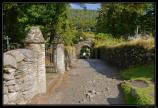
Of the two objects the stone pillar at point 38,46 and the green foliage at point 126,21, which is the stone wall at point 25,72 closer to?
Answer: the stone pillar at point 38,46

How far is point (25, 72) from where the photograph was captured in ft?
35.0

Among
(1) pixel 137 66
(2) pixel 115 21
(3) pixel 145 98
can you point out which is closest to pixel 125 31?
(2) pixel 115 21

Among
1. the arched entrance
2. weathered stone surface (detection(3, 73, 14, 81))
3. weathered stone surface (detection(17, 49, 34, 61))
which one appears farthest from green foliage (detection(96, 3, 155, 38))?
weathered stone surface (detection(3, 73, 14, 81))

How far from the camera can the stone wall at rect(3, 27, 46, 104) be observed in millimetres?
9016

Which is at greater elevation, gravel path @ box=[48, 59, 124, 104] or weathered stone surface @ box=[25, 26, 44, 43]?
weathered stone surface @ box=[25, 26, 44, 43]

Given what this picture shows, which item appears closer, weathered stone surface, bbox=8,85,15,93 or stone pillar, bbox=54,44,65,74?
weathered stone surface, bbox=8,85,15,93

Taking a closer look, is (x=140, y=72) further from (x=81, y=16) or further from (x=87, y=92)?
(x=81, y=16)

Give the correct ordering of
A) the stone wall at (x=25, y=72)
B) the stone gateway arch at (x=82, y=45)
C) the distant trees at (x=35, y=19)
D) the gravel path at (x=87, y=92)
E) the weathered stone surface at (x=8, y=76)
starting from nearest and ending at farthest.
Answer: the weathered stone surface at (x=8, y=76), the stone wall at (x=25, y=72), the gravel path at (x=87, y=92), the distant trees at (x=35, y=19), the stone gateway arch at (x=82, y=45)

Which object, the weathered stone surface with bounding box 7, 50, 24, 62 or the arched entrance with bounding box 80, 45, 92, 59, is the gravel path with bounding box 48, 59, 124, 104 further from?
the arched entrance with bounding box 80, 45, 92, 59

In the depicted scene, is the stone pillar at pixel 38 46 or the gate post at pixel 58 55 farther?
the gate post at pixel 58 55

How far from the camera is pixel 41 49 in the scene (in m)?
12.6

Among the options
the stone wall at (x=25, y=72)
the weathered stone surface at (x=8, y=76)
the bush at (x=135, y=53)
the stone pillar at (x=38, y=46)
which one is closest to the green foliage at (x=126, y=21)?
the bush at (x=135, y=53)

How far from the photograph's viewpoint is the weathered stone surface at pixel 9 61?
8906mm

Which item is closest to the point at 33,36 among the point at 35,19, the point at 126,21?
the point at 35,19
